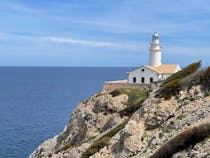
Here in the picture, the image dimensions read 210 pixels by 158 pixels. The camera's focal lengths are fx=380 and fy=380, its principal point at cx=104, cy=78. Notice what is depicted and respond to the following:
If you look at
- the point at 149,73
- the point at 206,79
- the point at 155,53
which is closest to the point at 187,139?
the point at 206,79

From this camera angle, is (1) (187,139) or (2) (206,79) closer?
(1) (187,139)

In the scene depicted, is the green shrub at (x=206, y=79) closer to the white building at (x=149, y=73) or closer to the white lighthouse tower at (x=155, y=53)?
the white building at (x=149, y=73)

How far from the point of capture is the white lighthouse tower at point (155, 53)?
66.0 meters

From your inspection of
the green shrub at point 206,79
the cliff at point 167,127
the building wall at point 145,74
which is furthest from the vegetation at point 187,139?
the building wall at point 145,74

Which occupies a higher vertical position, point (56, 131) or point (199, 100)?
point (199, 100)

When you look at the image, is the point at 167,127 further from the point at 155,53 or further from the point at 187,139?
the point at 155,53

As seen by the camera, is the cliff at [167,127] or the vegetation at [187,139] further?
the cliff at [167,127]

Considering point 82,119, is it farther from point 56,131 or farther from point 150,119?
point 56,131

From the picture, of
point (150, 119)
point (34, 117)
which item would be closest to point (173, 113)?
point (150, 119)

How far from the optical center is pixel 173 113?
23.7 meters

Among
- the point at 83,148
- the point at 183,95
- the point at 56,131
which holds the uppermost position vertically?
the point at 183,95

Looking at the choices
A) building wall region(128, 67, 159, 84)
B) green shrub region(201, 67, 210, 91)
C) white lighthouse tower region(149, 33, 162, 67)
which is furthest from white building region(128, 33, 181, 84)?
green shrub region(201, 67, 210, 91)

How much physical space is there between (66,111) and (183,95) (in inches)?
3263

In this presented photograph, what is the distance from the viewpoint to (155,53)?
66188 mm
